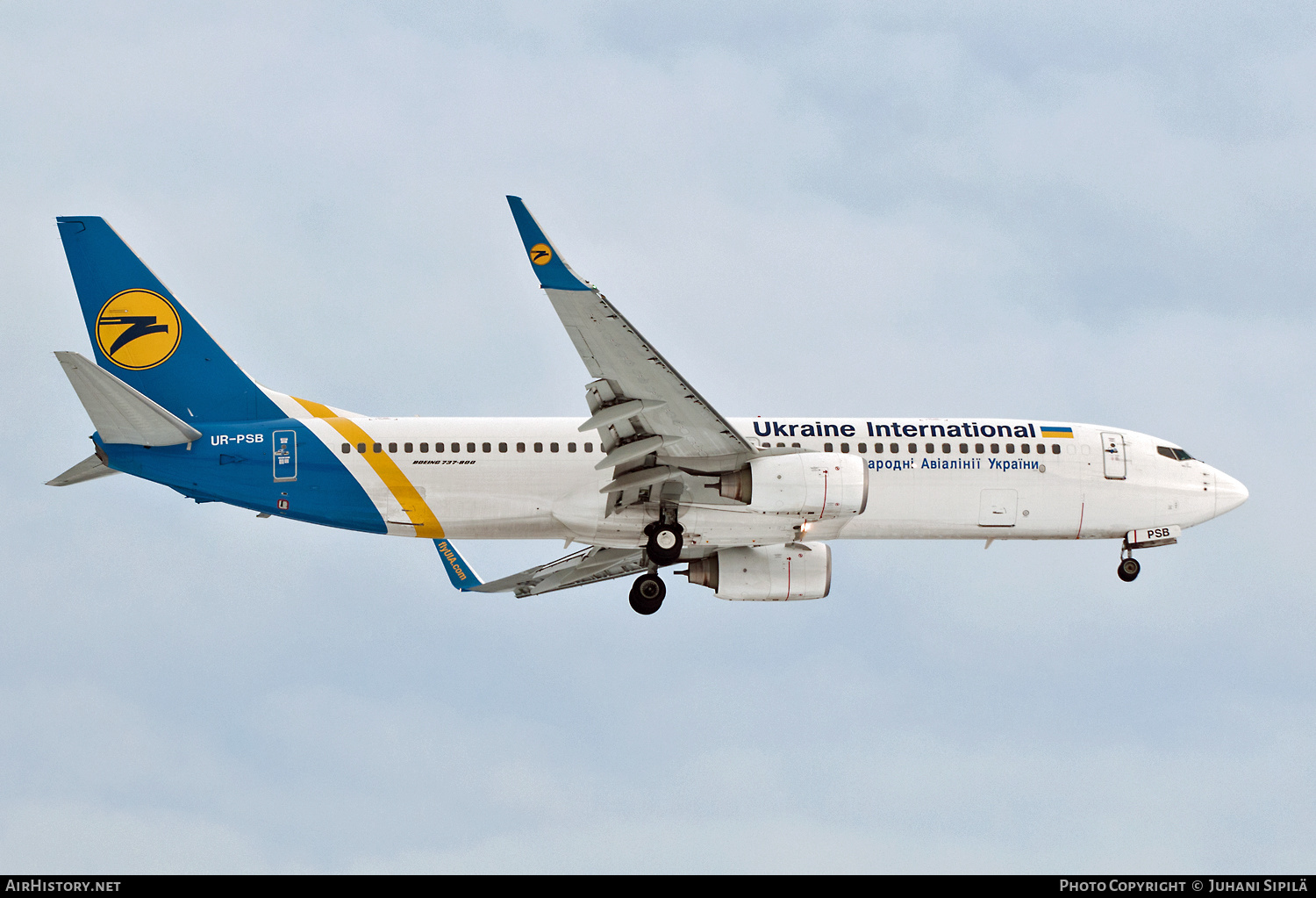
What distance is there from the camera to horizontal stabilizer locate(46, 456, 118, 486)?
32.1m

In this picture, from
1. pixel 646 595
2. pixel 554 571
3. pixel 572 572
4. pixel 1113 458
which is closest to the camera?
pixel 646 595

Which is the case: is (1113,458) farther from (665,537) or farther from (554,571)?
(554,571)

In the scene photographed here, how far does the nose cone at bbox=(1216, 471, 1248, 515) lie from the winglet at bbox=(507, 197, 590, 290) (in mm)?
19713

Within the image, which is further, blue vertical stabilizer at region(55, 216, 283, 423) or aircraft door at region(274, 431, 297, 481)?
blue vertical stabilizer at region(55, 216, 283, 423)

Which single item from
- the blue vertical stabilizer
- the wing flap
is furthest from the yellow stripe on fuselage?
the wing flap

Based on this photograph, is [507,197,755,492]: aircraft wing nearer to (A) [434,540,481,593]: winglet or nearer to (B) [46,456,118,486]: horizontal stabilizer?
(A) [434,540,481,593]: winglet

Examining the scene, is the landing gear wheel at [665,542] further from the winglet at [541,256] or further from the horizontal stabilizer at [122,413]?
the horizontal stabilizer at [122,413]

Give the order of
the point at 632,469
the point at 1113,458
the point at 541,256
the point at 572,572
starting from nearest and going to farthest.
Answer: the point at 541,256, the point at 632,469, the point at 1113,458, the point at 572,572

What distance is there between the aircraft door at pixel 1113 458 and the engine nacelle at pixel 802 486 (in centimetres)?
808

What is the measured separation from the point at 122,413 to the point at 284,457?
11.9ft

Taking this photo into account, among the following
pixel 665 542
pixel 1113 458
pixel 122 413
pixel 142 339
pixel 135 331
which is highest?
pixel 135 331

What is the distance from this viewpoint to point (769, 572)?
35.2 metres

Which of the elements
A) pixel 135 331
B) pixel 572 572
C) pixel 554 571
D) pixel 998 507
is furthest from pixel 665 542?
pixel 135 331

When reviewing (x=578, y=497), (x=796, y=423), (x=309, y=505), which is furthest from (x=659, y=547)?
(x=309, y=505)
